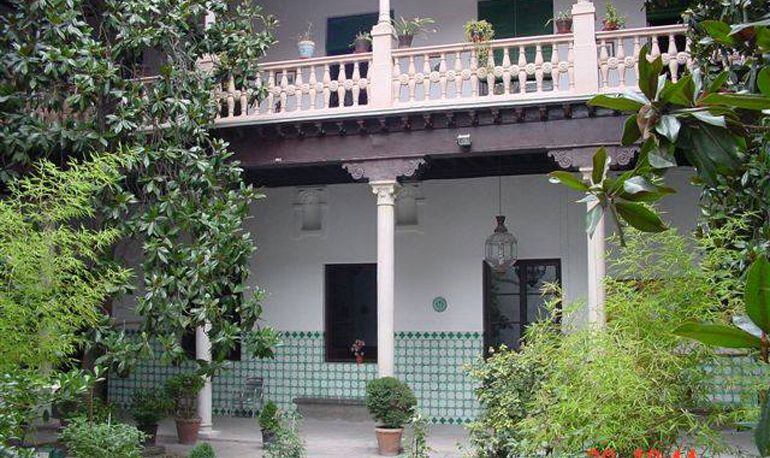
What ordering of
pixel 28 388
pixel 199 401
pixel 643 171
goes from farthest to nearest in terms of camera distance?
1. pixel 199 401
2. pixel 28 388
3. pixel 643 171

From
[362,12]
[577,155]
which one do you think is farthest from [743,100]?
[362,12]

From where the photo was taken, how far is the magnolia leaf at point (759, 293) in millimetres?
2277

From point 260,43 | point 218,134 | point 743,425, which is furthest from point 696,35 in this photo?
point 743,425

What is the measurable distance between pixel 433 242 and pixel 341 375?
8.87 feet

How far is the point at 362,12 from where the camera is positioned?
15.1 metres

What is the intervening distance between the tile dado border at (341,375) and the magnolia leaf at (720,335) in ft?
36.3

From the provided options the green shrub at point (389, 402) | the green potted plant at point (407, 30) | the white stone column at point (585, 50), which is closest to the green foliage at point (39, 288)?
the green shrub at point (389, 402)

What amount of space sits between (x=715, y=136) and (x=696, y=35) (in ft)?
25.8

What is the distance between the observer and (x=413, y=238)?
14805 mm

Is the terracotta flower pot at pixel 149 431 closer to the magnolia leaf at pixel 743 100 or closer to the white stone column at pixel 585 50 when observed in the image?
the white stone column at pixel 585 50

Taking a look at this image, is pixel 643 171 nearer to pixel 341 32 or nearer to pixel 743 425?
pixel 743 425

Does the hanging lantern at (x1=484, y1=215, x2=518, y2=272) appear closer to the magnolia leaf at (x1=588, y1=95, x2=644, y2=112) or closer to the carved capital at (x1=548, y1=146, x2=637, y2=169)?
the carved capital at (x1=548, y1=146, x2=637, y2=169)

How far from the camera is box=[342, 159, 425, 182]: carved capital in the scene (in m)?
11.9

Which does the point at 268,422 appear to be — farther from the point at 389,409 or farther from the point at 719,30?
the point at 719,30
